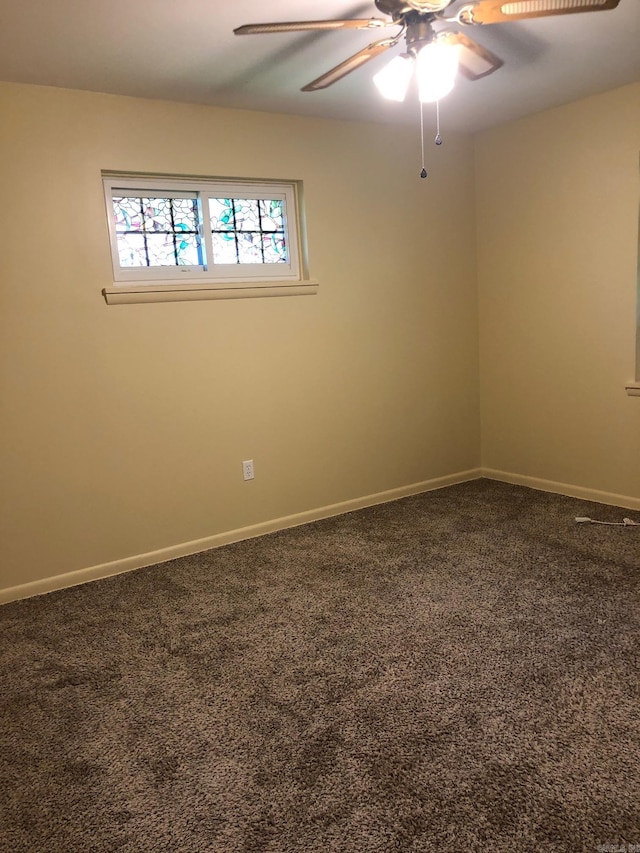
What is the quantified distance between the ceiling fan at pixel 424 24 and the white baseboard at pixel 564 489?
252 cm

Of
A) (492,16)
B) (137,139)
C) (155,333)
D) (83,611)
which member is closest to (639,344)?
(492,16)

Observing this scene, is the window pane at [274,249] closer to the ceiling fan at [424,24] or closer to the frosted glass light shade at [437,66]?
the ceiling fan at [424,24]

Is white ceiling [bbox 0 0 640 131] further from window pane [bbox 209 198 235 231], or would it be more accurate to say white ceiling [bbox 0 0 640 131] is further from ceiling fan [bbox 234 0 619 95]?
window pane [bbox 209 198 235 231]

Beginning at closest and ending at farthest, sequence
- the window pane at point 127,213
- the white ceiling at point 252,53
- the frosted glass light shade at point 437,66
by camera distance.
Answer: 1. the frosted glass light shade at point 437,66
2. the white ceiling at point 252,53
3. the window pane at point 127,213

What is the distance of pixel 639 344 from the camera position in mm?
3529

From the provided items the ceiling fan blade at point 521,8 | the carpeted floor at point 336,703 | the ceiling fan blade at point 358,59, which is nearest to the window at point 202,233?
the ceiling fan blade at point 358,59

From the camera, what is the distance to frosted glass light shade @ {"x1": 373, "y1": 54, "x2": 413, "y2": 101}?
211 cm

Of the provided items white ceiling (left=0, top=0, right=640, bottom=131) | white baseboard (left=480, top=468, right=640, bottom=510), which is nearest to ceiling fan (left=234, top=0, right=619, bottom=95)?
white ceiling (left=0, top=0, right=640, bottom=131)

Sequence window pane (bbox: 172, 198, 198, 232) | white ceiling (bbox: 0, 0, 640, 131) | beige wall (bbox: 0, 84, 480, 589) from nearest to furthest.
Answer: white ceiling (bbox: 0, 0, 640, 131) < beige wall (bbox: 0, 84, 480, 589) < window pane (bbox: 172, 198, 198, 232)

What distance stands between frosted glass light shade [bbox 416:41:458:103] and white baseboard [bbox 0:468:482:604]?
2.37 metres

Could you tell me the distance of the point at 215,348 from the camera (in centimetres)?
338

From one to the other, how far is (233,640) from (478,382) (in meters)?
2.73

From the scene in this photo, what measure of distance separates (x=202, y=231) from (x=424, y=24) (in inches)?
65.5

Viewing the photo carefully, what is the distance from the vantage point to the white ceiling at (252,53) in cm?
218
